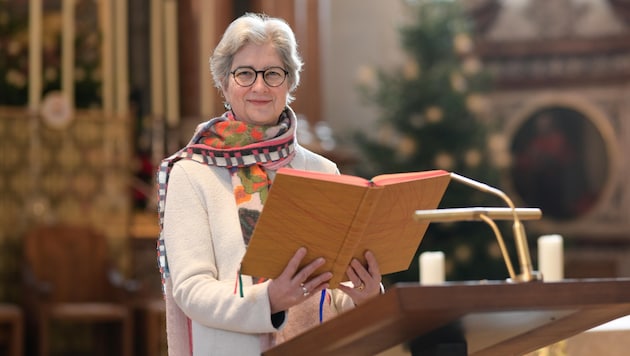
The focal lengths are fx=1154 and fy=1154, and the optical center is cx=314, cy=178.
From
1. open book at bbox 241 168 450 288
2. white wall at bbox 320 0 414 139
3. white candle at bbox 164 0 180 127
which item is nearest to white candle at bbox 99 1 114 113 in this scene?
white candle at bbox 164 0 180 127

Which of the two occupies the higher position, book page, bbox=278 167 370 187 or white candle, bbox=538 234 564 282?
book page, bbox=278 167 370 187

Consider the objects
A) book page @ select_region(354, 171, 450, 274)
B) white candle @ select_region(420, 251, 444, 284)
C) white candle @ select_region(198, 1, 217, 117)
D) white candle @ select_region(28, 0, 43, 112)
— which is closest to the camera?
book page @ select_region(354, 171, 450, 274)

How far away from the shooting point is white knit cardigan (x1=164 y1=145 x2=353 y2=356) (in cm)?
224

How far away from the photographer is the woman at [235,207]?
7.38 feet

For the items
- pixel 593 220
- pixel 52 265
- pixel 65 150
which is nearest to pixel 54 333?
pixel 52 265

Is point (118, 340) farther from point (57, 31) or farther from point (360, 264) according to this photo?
point (360, 264)

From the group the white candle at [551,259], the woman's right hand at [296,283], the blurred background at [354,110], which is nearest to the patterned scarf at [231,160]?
the woman's right hand at [296,283]

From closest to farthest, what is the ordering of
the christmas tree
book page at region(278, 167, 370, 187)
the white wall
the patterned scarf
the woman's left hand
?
book page at region(278, 167, 370, 187)
the woman's left hand
the patterned scarf
the christmas tree
the white wall

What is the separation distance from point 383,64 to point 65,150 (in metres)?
3.53

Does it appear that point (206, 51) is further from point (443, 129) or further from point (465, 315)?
point (465, 315)

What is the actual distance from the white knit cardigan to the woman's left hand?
0.15 metres

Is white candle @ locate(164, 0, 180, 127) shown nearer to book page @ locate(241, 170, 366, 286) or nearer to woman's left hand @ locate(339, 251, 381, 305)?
woman's left hand @ locate(339, 251, 381, 305)

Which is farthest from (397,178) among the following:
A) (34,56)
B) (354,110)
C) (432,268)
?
(354,110)

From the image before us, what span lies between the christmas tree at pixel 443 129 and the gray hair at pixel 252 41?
645cm
